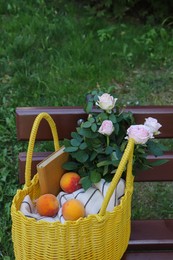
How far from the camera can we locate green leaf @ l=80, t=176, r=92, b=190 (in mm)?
1966

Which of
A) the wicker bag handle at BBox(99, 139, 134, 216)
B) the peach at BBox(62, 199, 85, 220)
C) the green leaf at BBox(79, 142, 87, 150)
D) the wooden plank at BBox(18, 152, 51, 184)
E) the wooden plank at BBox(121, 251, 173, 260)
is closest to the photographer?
the wicker bag handle at BBox(99, 139, 134, 216)

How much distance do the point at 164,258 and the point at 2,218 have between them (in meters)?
0.96

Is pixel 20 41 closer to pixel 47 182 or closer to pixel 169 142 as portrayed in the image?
pixel 169 142

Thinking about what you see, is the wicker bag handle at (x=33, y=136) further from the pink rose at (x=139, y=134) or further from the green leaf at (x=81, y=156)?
the pink rose at (x=139, y=134)

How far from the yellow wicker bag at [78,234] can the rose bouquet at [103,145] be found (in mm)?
92

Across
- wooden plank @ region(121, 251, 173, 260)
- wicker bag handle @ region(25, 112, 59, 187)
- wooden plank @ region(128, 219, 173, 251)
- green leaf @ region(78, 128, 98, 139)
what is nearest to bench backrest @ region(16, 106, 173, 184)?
wicker bag handle @ region(25, 112, 59, 187)

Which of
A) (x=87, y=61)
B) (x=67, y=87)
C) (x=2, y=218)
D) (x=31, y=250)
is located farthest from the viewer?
(x=87, y=61)

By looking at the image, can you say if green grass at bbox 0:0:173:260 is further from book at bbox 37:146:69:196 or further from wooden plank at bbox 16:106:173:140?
book at bbox 37:146:69:196

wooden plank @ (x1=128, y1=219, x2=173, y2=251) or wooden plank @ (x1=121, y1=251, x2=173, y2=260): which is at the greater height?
wooden plank @ (x1=128, y1=219, x2=173, y2=251)

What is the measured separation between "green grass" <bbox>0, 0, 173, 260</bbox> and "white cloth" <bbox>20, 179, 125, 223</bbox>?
3.34 feet

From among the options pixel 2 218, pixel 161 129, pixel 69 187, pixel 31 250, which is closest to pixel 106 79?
pixel 2 218

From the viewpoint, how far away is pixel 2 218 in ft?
9.21

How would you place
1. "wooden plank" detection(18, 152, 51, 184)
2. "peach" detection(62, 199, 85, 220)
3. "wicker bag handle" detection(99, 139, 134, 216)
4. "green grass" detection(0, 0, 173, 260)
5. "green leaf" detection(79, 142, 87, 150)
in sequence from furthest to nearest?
"green grass" detection(0, 0, 173, 260)
"wooden plank" detection(18, 152, 51, 184)
"green leaf" detection(79, 142, 87, 150)
"peach" detection(62, 199, 85, 220)
"wicker bag handle" detection(99, 139, 134, 216)

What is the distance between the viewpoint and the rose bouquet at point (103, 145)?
6.44 ft
